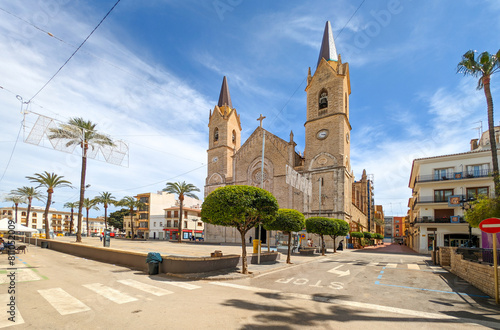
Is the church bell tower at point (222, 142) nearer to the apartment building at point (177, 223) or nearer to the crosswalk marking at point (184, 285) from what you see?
the apartment building at point (177, 223)

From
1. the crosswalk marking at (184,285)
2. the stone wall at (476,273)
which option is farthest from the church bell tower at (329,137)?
the crosswalk marking at (184,285)

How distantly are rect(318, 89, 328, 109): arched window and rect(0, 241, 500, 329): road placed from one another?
3483cm

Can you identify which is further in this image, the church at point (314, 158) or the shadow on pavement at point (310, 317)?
the church at point (314, 158)

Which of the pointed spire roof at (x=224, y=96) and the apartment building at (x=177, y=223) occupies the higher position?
the pointed spire roof at (x=224, y=96)

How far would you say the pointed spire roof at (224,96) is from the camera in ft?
185

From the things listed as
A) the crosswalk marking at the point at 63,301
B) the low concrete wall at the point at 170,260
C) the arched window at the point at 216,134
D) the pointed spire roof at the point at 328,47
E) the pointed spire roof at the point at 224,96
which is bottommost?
the low concrete wall at the point at 170,260

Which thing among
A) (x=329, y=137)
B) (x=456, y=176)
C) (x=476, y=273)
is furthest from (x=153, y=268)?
(x=456, y=176)

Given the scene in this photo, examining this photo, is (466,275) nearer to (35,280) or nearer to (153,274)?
(153,274)

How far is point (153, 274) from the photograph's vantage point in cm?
1166

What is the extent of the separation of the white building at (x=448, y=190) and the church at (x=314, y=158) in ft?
31.3

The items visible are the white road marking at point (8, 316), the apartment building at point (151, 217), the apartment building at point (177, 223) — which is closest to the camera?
the white road marking at point (8, 316)

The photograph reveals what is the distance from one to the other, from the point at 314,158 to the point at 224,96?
26.2m

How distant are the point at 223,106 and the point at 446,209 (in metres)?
41.2

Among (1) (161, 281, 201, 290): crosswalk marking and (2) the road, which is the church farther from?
(1) (161, 281, 201, 290): crosswalk marking
